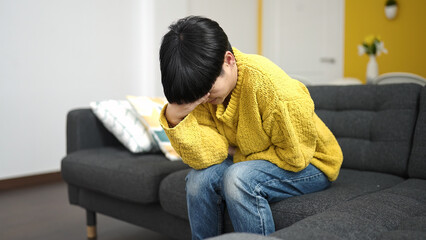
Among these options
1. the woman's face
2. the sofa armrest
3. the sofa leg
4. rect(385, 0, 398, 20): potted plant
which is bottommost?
the sofa leg

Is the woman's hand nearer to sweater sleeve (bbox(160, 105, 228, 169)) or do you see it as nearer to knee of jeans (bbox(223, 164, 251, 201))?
sweater sleeve (bbox(160, 105, 228, 169))

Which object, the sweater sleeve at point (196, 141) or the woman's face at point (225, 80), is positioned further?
the sweater sleeve at point (196, 141)

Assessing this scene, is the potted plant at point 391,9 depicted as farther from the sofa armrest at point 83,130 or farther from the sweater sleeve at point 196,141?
the sweater sleeve at point 196,141

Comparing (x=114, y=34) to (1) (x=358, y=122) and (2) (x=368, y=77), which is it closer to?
(2) (x=368, y=77)

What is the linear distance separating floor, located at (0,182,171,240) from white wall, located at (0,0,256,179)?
0.50 metres

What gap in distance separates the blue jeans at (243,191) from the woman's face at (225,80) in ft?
0.71

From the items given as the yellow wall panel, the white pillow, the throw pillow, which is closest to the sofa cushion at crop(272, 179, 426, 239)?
the throw pillow

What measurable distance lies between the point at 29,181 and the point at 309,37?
10.9ft

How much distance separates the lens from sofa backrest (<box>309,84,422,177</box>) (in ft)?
5.41

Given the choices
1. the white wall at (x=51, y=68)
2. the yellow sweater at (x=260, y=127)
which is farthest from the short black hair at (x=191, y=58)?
the white wall at (x=51, y=68)

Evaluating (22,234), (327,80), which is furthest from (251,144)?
(327,80)

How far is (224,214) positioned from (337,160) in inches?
15.9

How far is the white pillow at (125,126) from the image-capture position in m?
2.08

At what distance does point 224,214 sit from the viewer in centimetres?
136
